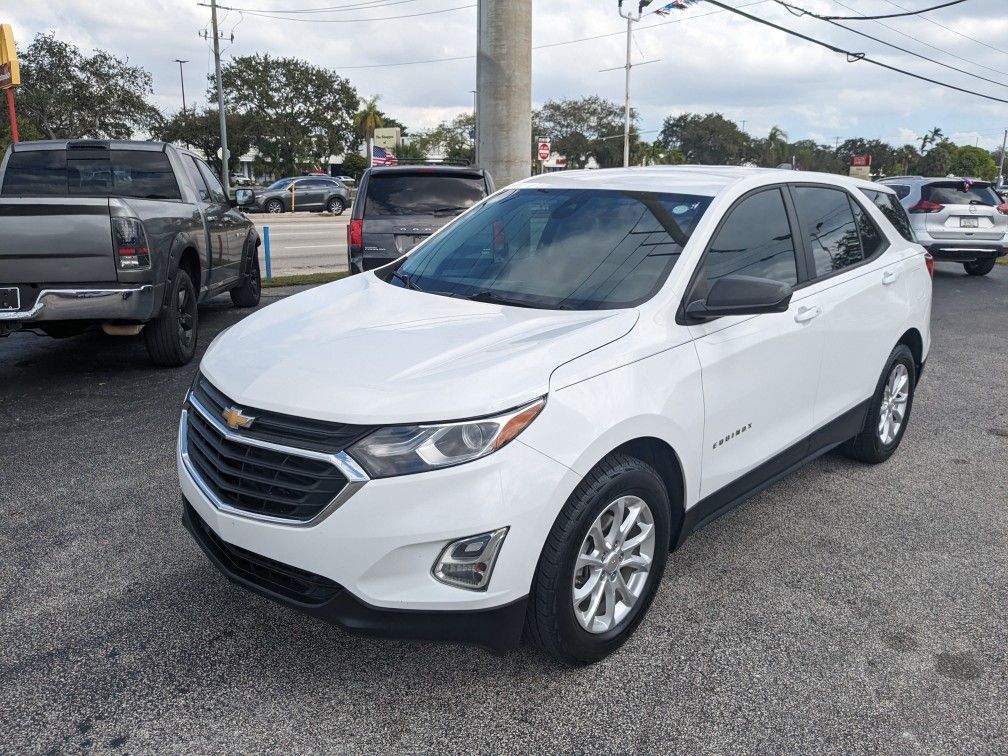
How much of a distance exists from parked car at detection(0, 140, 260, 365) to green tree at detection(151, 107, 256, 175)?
5795 cm

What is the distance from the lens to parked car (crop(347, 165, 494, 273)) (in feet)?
27.0

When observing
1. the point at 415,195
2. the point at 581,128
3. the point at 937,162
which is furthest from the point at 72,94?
the point at 937,162

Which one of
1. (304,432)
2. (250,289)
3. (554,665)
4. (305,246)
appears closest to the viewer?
(304,432)

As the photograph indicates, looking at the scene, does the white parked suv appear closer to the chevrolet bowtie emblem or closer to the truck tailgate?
the chevrolet bowtie emblem

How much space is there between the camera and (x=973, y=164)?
397ft

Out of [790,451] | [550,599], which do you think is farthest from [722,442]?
[550,599]

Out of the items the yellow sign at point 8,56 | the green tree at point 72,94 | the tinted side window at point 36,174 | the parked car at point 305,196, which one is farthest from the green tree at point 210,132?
the tinted side window at point 36,174

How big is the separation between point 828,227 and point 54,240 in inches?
202

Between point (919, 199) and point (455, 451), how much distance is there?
14.7 m

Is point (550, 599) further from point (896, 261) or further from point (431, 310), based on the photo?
point (896, 261)

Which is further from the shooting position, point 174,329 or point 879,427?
point 174,329

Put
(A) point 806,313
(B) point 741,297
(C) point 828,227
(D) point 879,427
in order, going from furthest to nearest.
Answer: (D) point 879,427, (C) point 828,227, (A) point 806,313, (B) point 741,297

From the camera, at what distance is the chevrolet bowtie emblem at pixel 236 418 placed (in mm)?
2744

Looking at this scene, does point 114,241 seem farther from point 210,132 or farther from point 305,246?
point 210,132
